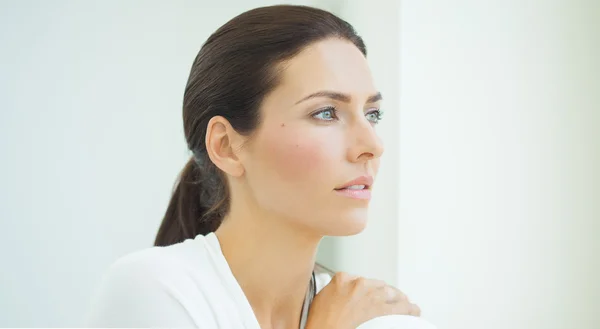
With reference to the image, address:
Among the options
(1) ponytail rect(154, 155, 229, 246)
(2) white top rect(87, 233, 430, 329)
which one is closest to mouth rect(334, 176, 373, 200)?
(2) white top rect(87, 233, 430, 329)

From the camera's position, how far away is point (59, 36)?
1.96 m

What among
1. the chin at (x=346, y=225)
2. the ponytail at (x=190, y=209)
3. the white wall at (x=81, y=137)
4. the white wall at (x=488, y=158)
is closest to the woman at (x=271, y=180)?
the chin at (x=346, y=225)

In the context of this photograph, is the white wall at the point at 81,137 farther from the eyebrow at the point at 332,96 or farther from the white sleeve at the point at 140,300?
the eyebrow at the point at 332,96

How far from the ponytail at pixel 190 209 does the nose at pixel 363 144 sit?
0.35 m

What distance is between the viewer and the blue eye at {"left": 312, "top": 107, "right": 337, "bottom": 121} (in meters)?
1.02

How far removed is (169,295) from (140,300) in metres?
0.05

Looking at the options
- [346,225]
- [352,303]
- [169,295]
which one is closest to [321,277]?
[352,303]

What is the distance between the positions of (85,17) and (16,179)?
1.84ft

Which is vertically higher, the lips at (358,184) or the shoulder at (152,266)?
the lips at (358,184)

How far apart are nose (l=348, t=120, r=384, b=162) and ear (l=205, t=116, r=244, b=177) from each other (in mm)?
203

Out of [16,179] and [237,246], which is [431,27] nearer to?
[237,246]

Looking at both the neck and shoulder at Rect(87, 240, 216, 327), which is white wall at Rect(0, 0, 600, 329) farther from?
shoulder at Rect(87, 240, 216, 327)

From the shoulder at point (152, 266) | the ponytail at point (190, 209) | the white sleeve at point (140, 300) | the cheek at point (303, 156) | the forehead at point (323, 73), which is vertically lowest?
the white sleeve at point (140, 300)

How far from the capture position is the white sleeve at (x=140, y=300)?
0.95m
